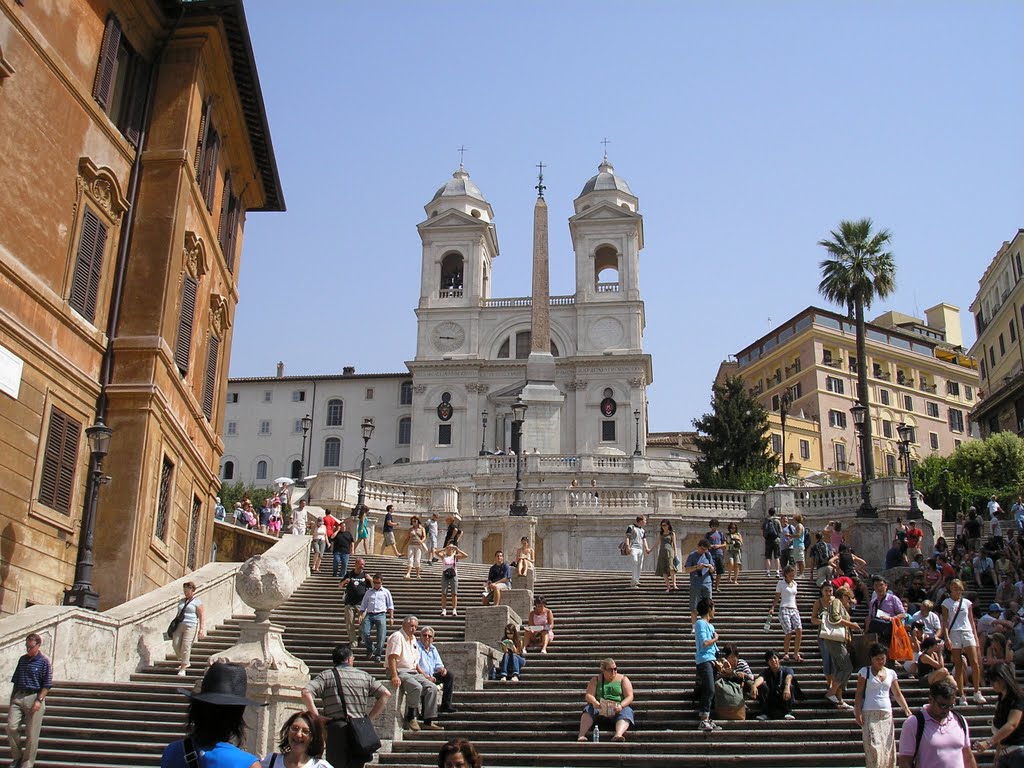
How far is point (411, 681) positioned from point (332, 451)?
→ 7204cm

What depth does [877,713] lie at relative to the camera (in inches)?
454

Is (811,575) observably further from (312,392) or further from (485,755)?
(312,392)

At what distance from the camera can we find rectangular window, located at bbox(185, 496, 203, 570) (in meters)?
23.4

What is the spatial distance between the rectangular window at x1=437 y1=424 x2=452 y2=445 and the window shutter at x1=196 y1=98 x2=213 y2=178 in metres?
52.2

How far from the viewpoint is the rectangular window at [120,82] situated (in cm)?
1961

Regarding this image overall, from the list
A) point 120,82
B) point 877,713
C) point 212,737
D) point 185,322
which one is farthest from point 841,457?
point 212,737

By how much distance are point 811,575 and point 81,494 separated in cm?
1529

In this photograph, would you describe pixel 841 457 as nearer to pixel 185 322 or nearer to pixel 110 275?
pixel 185 322

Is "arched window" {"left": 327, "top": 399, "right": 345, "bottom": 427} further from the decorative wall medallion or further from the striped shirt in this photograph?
the striped shirt

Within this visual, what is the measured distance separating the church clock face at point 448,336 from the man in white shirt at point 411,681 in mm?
65199

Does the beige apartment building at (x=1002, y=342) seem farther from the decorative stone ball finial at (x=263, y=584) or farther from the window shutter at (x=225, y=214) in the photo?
the decorative stone ball finial at (x=263, y=584)

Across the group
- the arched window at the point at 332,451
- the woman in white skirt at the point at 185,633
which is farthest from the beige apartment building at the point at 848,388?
the woman in white skirt at the point at 185,633

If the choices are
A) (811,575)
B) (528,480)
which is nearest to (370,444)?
(528,480)

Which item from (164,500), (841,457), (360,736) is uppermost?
(841,457)
